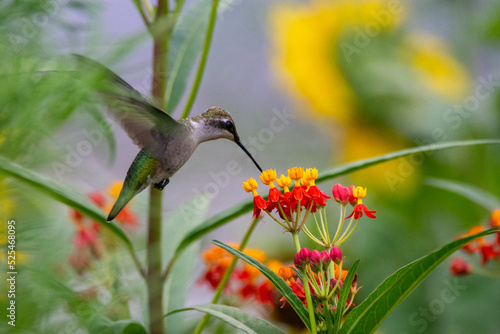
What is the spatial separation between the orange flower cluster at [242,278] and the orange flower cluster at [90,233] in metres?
0.14

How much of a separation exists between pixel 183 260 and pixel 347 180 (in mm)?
809

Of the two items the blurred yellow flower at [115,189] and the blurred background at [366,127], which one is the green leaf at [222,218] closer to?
the blurred background at [366,127]

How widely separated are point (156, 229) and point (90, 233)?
0.22 metres

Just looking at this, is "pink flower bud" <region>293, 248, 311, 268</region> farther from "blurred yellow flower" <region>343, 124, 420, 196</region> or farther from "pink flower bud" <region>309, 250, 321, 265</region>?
"blurred yellow flower" <region>343, 124, 420, 196</region>

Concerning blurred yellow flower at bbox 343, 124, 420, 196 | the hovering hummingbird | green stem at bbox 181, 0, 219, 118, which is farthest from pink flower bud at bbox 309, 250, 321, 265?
blurred yellow flower at bbox 343, 124, 420, 196

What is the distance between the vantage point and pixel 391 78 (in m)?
1.67

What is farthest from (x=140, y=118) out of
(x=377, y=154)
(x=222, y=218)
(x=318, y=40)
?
(x=318, y=40)

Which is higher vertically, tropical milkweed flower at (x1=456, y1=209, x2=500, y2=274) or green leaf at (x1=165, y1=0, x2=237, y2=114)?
green leaf at (x1=165, y1=0, x2=237, y2=114)

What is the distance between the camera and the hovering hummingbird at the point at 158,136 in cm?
53

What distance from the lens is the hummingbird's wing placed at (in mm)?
451

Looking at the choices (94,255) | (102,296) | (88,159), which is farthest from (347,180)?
(88,159)

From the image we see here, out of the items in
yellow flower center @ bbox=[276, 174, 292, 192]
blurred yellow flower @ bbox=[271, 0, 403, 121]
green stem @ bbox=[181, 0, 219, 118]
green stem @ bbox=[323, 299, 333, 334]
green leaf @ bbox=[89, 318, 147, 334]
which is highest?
blurred yellow flower @ bbox=[271, 0, 403, 121]

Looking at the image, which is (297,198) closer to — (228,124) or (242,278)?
(228,124)

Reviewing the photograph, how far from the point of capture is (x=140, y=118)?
544 mm
